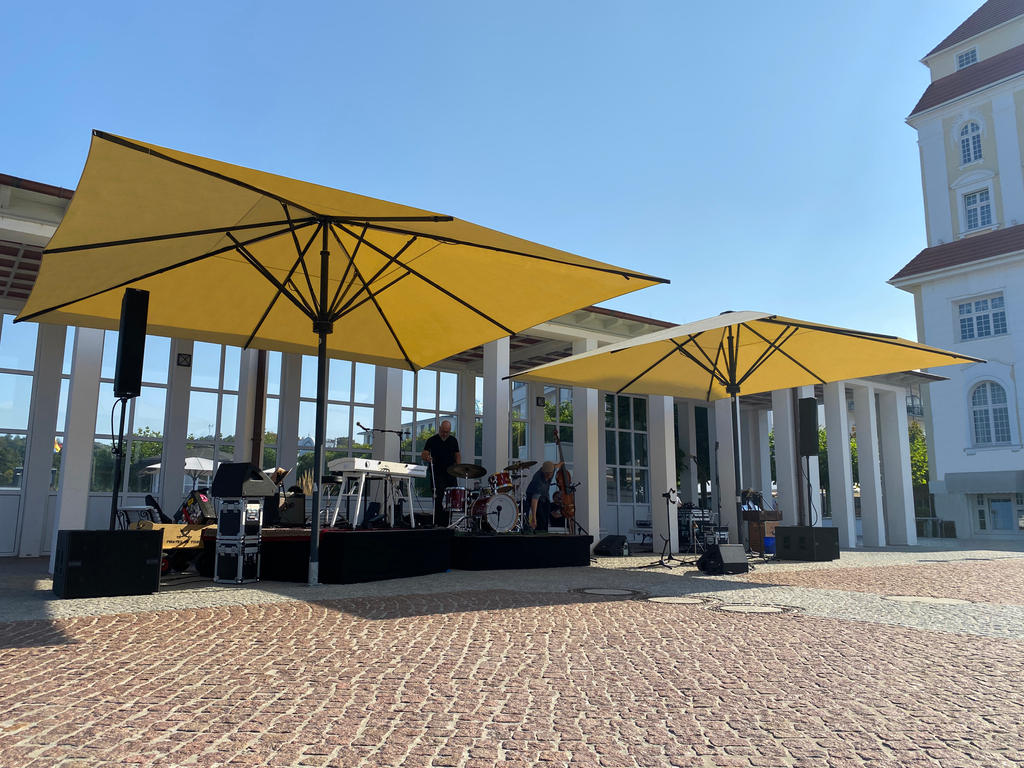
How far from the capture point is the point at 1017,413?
26.4 m

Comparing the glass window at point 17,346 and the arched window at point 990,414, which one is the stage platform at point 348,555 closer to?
the glass window at point 17,346

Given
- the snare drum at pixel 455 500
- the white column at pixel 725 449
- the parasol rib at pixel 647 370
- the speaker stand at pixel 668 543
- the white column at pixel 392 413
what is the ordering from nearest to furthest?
the snare drum at pixel 455 500 → the parasol rib at pixel 647 370 → the speaker stand at pixel 668 543 → the white column at pixel 392 413 → the white column at pixel 725 449

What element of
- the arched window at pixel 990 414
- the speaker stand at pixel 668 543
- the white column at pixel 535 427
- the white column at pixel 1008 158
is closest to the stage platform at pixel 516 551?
the speaker stand at pixel 668 543

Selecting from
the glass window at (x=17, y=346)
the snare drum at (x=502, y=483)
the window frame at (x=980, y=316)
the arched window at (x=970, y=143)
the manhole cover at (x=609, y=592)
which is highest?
the arched window at (x=970, y=143)

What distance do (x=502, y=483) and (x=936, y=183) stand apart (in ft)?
94.0

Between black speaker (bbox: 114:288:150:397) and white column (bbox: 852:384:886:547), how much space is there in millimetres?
16021

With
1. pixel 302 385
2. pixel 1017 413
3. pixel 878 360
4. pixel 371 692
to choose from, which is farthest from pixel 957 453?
pixel 371 692

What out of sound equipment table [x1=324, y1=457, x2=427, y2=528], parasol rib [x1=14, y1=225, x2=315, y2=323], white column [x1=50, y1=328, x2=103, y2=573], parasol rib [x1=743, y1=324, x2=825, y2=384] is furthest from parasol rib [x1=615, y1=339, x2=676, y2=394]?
white column [x1=50, y1=328, x2=103, y2=573]

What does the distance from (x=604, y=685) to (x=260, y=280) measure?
6.09 meters

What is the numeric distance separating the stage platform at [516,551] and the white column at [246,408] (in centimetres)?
516

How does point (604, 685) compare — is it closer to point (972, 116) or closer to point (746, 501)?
point (746, 501)

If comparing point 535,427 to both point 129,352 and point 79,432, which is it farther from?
point 129,352

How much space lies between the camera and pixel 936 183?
99.5 ft

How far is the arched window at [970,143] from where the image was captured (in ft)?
95.3
